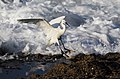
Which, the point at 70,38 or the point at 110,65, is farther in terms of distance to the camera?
the point at 70,38

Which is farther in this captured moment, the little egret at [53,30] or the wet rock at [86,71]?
the little egret at [53,30]

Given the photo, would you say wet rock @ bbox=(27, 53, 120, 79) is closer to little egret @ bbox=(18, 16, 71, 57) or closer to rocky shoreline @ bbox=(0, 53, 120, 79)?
rocky shoreline @ bbox=(0, 53, 120, 79)

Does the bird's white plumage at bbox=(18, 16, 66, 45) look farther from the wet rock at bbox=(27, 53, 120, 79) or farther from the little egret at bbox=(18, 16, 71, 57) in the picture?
the wet rock at bbox=(27, 53, 120, 79)

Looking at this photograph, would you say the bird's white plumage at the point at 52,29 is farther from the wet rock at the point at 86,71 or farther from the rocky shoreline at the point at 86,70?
the wet rock at the point at 86,71

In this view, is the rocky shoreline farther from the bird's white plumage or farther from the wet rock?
the bird's white plumage

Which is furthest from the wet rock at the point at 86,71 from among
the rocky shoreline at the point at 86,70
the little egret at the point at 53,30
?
the little egret at the point at 53,30

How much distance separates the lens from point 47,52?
30.9 ft

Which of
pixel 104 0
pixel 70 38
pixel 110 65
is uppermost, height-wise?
pixel 110 65

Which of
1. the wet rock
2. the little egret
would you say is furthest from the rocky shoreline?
the little egret

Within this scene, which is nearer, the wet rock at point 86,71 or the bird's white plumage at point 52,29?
the wet rock at point 86,71

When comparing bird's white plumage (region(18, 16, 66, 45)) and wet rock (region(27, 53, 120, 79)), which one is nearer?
wet rock (region(27, 53, 120, 79))

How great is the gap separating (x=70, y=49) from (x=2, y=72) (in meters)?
2.30

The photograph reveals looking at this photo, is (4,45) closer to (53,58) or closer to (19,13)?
(53,58)

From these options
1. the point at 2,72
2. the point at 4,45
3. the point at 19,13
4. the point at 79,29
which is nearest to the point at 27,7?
the point at 19,13
